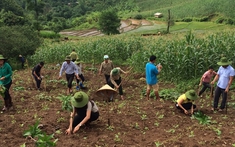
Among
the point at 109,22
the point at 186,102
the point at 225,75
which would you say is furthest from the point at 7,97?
the point at 109,22

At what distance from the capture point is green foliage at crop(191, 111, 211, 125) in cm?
680

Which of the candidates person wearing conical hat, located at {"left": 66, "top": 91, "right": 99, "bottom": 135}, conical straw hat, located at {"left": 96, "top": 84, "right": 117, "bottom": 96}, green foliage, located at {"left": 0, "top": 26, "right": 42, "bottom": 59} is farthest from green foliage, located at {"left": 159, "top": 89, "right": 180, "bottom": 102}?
green foliage, located at {"left": 0, "top": 26, "right": 42, "bottom": 59}

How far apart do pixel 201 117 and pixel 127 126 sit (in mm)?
2243

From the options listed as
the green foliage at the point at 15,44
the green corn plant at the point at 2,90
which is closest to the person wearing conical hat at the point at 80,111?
the green corn plant at the point at 2,90

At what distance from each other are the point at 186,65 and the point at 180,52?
0.69 m

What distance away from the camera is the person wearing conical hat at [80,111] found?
575cm

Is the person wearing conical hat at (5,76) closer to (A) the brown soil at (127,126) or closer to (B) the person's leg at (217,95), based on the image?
(A) the brown soil at (127,126)

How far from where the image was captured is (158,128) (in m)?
6.39

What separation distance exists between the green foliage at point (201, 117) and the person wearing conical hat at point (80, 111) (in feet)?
9.37

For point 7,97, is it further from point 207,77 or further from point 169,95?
point 207,77

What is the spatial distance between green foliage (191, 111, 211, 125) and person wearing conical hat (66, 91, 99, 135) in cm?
285

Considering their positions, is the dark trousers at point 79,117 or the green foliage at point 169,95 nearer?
the dark trousers at point 79,117

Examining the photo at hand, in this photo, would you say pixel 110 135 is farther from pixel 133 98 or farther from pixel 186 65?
pixel 186 65

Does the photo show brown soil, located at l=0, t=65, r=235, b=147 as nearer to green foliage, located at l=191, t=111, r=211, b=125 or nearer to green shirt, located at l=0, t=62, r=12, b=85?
green foliage, located at l=191, t=111, r=211, b=125
